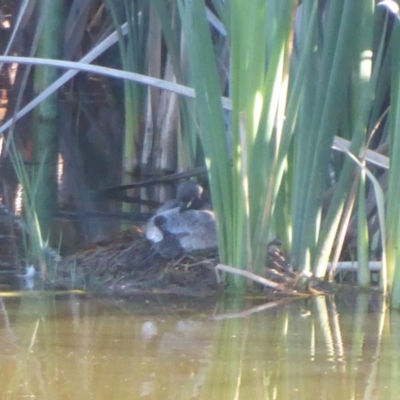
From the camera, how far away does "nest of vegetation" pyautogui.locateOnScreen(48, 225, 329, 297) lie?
9.13ft

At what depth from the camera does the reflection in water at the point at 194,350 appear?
187 centimetres

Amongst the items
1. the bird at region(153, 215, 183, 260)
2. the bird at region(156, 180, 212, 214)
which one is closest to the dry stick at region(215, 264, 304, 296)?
the bird at region(153, 215, 183, 260)

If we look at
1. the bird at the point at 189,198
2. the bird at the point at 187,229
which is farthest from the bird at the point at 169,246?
the bird at the point at 189,198

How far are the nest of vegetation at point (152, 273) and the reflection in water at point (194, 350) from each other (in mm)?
113

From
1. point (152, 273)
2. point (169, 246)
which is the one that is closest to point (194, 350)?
point (152, 273)

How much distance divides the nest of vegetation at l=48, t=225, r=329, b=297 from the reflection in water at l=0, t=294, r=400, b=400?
0.37 ft

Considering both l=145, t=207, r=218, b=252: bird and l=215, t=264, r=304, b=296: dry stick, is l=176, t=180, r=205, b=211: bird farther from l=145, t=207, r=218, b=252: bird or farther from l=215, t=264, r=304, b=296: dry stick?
l=215, t=264, r=304, b=296: dry stick

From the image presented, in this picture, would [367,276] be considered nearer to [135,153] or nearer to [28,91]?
[135,153]

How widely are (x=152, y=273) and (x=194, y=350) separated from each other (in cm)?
89

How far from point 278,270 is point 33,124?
4267 millimetres

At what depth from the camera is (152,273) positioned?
3.01 m

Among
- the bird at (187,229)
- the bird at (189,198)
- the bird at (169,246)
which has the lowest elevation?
the bird at (169,246)

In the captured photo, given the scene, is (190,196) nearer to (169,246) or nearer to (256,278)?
(169,246)

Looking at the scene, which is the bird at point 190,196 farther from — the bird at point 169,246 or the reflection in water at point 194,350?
the reflection in water at point 194,350
